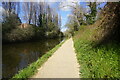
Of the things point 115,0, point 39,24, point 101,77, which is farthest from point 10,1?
point 101,77

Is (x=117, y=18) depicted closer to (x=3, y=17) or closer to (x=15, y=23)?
(x=3, y=17)

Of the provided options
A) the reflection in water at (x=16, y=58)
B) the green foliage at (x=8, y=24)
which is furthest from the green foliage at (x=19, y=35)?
the reflection in water at (x=16, y=58)

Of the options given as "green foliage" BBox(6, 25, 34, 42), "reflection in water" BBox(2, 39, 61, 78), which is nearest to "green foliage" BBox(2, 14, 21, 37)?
"green foliage" BBox(6, 25, 34, 42)

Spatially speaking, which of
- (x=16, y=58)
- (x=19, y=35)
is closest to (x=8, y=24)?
(x=19, y=35)

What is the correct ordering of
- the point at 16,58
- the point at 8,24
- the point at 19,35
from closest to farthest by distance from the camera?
the point at 16,58, the point at 8,24, the point at 19,35

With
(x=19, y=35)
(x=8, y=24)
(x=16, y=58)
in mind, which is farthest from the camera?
(x=19, y=35)

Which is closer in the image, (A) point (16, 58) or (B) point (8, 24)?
(A) point (16, 58)

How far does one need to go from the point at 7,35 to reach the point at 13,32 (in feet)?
6.72

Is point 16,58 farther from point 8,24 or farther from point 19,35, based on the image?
point 19,35

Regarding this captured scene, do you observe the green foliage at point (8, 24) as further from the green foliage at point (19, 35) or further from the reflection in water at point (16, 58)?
the reflection in water at point (16, 58)

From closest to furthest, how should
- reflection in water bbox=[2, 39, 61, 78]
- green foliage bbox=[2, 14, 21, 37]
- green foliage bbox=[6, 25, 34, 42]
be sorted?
reflection in water bbox=[2, 39, 61, 78] → green foliage bbox=[2, 14, 21, 37] → green foliage bbox=[6, 25, 34, 42]

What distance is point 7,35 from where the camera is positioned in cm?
2816

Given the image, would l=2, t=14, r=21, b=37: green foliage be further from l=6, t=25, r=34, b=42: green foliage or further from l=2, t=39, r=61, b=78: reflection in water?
l=2, t=39, r=61, b=78: reflection in water

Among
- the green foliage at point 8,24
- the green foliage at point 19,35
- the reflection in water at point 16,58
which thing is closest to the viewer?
the reflection in water at point 16,58
